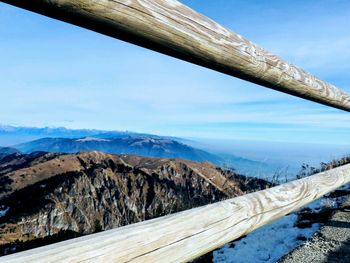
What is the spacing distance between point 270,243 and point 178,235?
5451 mm

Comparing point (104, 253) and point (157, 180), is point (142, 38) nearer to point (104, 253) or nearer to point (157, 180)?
point (104, 253)

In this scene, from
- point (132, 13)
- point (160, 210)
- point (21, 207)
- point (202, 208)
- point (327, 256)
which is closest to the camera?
point (132, 13)

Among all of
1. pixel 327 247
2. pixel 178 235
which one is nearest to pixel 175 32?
pixel 178 235

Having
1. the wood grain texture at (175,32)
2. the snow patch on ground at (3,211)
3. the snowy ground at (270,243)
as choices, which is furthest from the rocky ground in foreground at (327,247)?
the snow patch on ground at (3,211)

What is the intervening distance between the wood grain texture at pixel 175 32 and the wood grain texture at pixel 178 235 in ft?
2.04

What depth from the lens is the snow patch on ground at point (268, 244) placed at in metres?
5.80

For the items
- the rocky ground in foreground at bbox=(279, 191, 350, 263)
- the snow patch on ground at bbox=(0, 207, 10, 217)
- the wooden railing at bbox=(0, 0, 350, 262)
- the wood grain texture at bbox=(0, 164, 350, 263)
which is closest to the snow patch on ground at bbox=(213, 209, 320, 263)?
the rocky ground in foreground at bbox=(279, 191, 350, 263)

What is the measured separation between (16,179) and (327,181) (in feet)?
395

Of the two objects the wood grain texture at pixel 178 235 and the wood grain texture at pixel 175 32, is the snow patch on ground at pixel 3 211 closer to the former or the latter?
the wood grain texture at pixel 178 235

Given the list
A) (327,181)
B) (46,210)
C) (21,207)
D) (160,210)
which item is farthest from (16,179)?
(327,181)

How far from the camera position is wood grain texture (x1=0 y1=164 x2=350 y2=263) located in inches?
42.5

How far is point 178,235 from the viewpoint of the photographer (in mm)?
1410

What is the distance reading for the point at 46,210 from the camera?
75.4 meters

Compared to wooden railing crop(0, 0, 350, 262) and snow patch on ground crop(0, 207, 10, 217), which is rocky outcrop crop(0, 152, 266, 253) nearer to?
snow patch on ground crop(0, 207, 10, 217)
